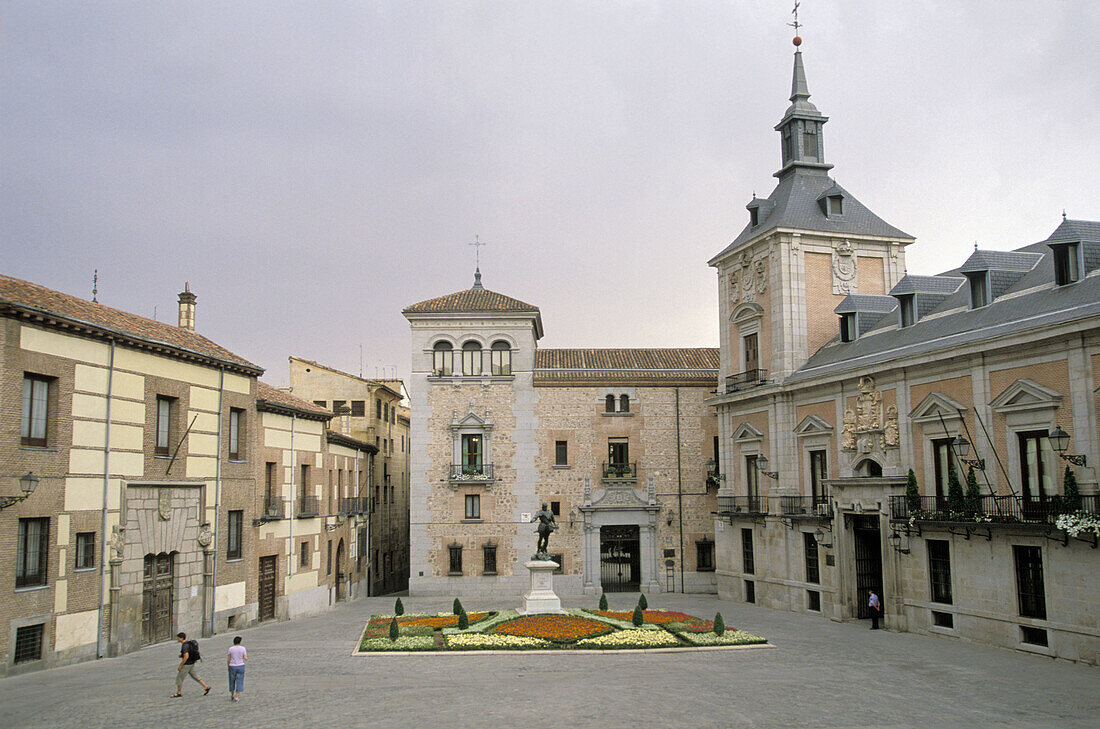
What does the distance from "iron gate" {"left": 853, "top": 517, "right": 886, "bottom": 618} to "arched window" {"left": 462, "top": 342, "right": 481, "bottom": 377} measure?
2016 cm

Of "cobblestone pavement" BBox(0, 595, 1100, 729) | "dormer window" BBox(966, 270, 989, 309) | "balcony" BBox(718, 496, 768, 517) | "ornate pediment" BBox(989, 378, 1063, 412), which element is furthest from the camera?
"balcony" BBox(718, 496, 768, 517)

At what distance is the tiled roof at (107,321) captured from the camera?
2270cm

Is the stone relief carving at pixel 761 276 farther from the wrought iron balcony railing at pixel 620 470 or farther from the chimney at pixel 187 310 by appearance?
the chimney at pixel 187 310

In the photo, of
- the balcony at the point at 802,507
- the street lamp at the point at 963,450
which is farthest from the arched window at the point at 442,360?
the street lamp at the point at 963,450

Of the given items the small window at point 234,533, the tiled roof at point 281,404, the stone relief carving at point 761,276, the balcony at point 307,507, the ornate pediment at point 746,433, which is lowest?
the small window at point 234,533

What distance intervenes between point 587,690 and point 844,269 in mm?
25078

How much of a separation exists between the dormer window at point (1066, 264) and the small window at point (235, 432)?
2735 centimetres

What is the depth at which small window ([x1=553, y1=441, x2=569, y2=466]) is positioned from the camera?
4466 centimetres

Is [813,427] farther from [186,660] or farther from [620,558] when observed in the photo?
[186,660]

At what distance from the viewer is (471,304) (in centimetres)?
4531

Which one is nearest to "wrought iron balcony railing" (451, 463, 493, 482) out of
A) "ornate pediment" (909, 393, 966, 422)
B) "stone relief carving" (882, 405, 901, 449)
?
"stone relief carving" (882, 405, 901, 449)

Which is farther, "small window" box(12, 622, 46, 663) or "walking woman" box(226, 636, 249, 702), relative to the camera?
"small window" box(12, 622, 46, 663)

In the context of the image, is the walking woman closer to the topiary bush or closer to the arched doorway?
the topiary bush

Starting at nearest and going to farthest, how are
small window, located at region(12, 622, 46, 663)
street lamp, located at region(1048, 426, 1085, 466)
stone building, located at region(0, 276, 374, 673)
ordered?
small window, located at region(12, 622, 46, 663), stone building, located at region(0, 276, 374, 673), street lamp, located at region(1048, 426, 1085, 466)
